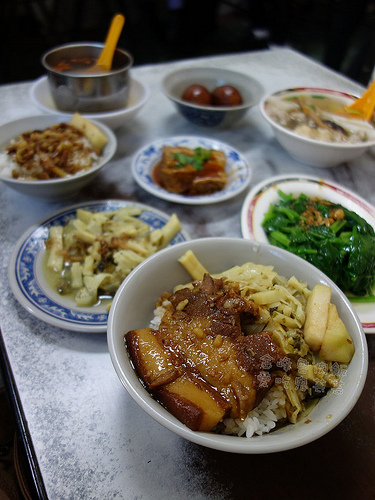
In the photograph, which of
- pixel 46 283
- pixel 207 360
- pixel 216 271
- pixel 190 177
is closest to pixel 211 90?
pixel 190 177

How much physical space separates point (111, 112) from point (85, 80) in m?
0.21

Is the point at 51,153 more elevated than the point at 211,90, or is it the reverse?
the point at 211,90

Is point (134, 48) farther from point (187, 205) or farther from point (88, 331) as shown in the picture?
point (88, 331)

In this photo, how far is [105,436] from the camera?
3.39ft

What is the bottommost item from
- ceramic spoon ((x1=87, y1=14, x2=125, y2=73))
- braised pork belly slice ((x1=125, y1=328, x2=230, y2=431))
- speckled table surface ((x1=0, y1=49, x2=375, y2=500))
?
speckled table surface ((x1=0, y1=49, x2=375, y2=500))

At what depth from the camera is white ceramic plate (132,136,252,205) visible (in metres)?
1.70

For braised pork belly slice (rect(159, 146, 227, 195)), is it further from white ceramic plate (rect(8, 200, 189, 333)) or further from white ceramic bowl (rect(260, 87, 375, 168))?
white ceramic bowl (rect(260, 87, 375, 168))

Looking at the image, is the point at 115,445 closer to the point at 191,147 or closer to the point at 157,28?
the point at 191,147

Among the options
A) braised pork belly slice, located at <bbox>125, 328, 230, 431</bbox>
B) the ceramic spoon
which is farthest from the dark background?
braised pork belly slice, located at <bbox>125, 328, 230, 431</bbox>

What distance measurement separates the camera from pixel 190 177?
1.77 m

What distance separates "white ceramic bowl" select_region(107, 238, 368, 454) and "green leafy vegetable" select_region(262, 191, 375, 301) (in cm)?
27

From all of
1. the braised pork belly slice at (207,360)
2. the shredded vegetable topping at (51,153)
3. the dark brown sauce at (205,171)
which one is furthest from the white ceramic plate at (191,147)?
the braised pork belly slice at (207,360)

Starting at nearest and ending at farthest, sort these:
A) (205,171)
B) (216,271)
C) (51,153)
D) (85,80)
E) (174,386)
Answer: (174,386)
(216,271)
(51,153)
(205,171)
(85,80)

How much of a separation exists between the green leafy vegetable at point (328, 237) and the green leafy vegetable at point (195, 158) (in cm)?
42
